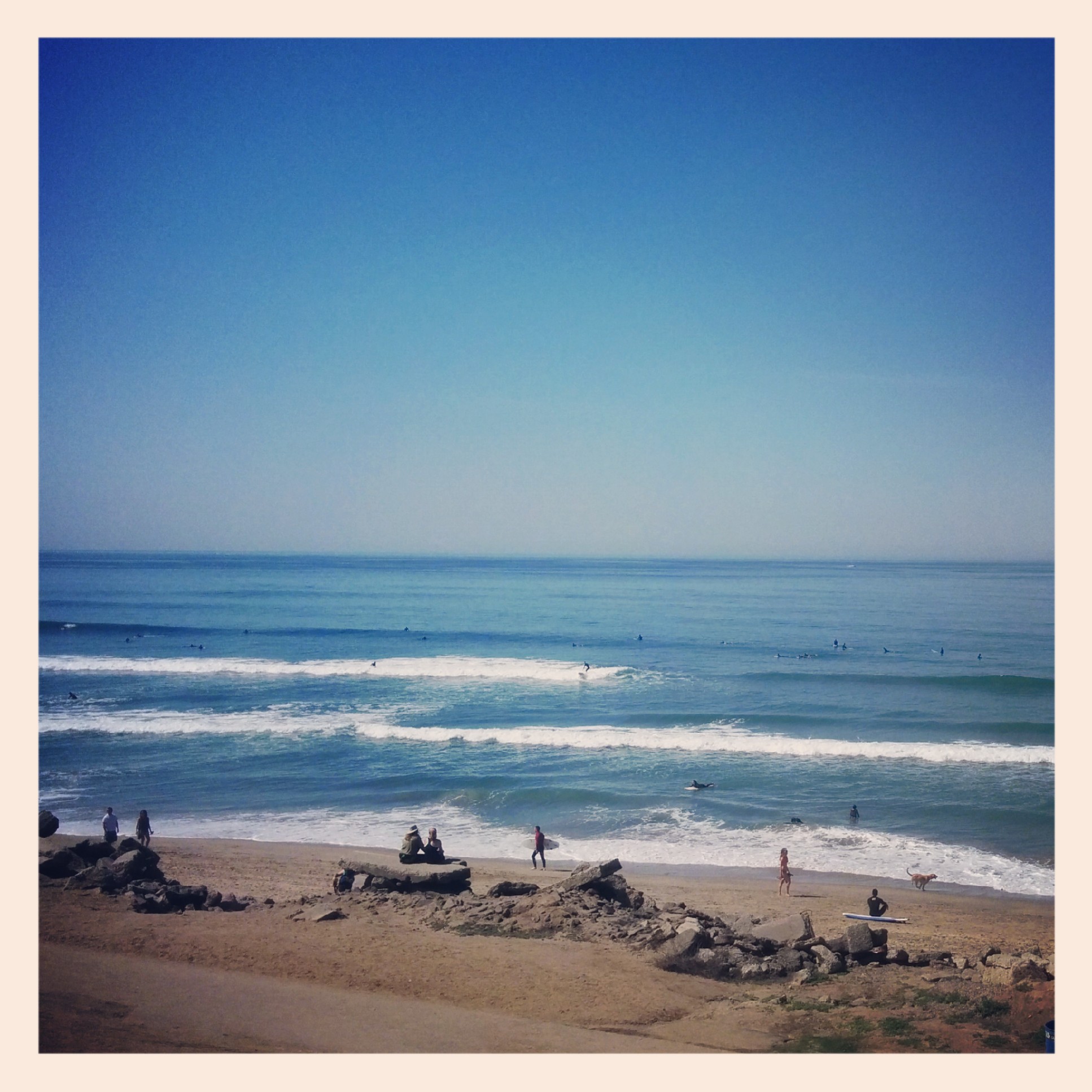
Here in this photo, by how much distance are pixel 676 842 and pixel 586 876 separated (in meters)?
4.67

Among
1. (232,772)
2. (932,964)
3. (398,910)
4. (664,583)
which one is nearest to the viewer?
(932,964)

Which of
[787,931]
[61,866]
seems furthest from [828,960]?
[61,866]

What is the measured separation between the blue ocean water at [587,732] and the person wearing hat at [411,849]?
234cm

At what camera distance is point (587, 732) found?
22.0 meters

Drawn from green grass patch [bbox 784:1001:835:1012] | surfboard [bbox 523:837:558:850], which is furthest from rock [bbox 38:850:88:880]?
green grass patch [bbox 784:1001:835:1012]

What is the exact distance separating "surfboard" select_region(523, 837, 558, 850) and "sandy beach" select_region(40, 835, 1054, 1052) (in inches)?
134

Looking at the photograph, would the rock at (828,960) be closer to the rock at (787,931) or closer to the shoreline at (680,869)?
the rock at (787,931)

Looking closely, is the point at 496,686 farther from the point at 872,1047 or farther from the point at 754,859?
the point at 872,1047

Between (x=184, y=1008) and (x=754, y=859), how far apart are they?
33.2ft

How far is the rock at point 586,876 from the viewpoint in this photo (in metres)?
10.6

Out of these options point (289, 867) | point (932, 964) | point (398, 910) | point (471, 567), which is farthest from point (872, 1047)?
point (471, 567)

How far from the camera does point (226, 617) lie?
47719 mm

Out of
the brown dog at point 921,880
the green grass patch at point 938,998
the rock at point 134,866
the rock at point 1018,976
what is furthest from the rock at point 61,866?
the brown dog at point 921,880

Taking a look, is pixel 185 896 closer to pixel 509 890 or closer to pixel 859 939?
pixel 509 890
